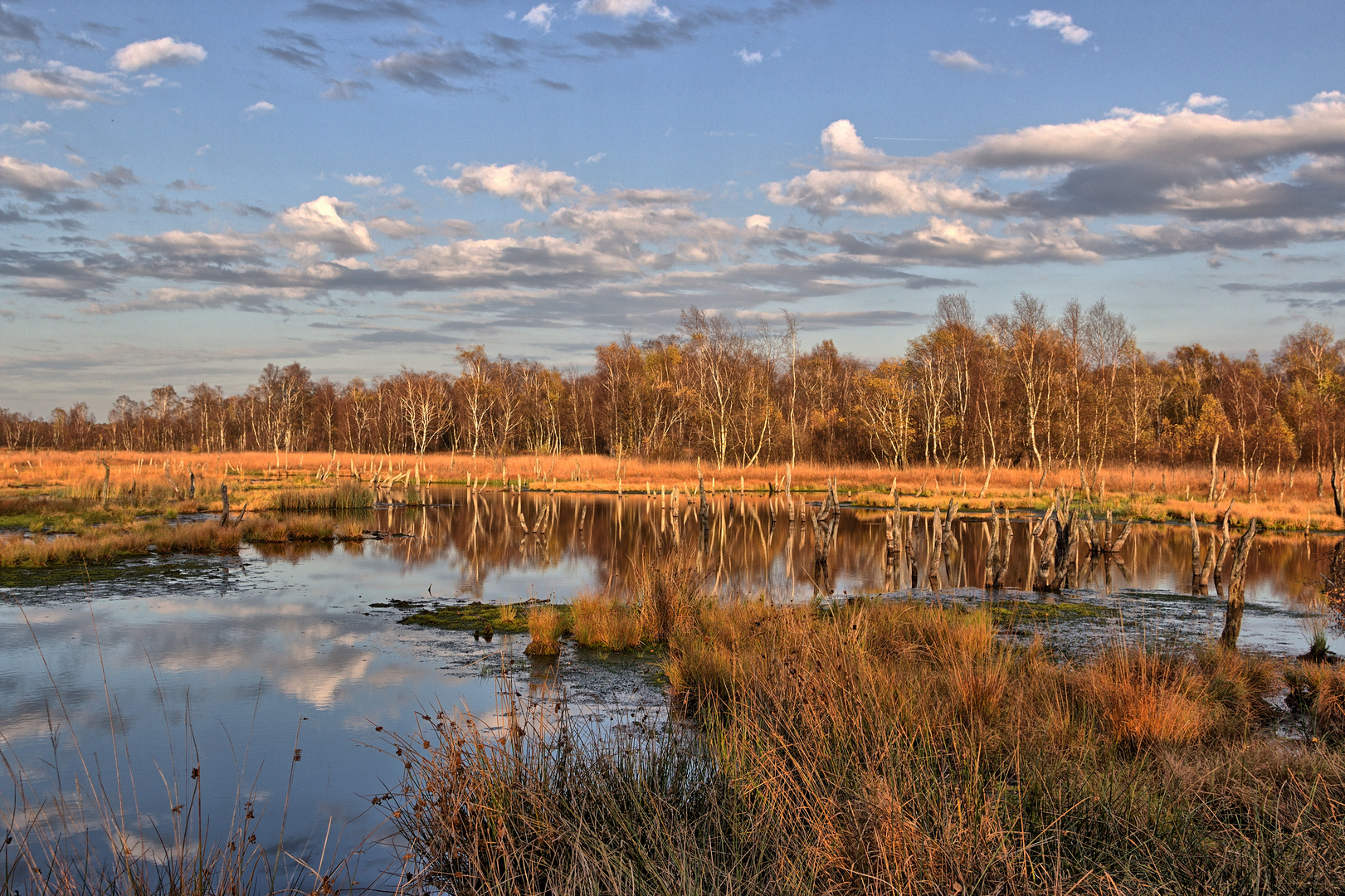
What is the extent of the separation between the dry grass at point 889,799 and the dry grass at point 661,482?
24545mm

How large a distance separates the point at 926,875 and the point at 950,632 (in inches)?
256

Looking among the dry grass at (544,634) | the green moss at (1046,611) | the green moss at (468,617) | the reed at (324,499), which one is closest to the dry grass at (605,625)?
the dry grass at (544,634)

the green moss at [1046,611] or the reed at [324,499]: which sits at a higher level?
the reed at [324,499]

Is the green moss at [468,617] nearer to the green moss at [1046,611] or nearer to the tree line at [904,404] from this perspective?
the green moss at [1046,611]

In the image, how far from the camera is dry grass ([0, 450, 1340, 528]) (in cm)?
3356

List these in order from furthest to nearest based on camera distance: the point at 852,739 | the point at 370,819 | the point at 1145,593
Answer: the point at 1145,593 → the point at 370,819 → the point at 852,739

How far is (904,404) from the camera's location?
5419 centimetres

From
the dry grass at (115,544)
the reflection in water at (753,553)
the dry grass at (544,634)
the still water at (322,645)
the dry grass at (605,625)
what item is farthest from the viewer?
the reflection in water at (753,553)

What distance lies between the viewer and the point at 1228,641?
11656mm

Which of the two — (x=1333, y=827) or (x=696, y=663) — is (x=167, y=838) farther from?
(x=1333, y=827)

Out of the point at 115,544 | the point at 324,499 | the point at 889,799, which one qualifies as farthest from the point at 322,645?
the point at 324,499

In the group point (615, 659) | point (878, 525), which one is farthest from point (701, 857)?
point (878, 525)

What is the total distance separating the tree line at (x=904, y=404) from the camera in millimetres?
48656

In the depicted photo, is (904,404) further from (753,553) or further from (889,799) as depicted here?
(889,799)
